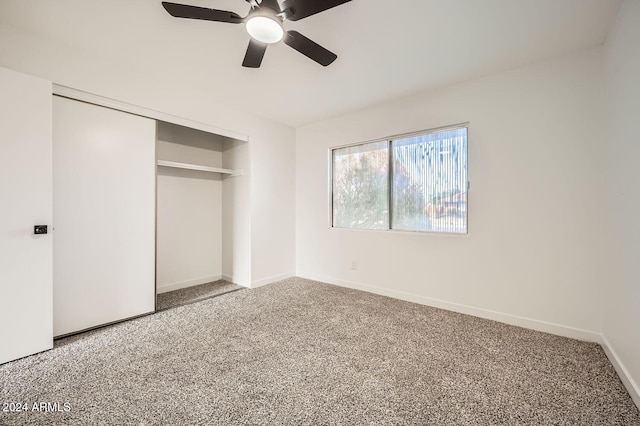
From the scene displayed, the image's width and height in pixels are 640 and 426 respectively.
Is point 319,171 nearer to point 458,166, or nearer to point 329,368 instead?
point 458,166

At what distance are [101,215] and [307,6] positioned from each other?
100 inches

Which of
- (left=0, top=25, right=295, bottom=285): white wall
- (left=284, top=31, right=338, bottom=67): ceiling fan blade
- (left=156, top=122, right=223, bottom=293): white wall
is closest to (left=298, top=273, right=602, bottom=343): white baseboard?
(left=0, top=25, right=295, bottom=285): white wall

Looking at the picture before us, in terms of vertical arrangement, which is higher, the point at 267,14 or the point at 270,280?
the point at 267,14

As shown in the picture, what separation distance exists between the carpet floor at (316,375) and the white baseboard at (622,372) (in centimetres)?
4

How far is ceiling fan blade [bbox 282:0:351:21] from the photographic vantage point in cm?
149

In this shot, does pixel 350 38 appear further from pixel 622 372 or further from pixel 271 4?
pixel 622 372

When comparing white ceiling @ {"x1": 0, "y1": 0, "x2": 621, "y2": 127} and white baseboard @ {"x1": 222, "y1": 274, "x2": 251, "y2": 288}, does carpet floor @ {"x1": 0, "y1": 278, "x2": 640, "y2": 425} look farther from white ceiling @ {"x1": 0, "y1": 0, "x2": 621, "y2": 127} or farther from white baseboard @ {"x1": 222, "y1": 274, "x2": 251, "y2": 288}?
white ceiling @ {"x1": 0, "y1": 0, "x2": 621, "y2": 127}

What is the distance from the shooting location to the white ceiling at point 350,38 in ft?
6.09

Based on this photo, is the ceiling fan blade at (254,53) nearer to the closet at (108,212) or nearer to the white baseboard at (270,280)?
the closet at (108,212)

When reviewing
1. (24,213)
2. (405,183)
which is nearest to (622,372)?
(405,183)

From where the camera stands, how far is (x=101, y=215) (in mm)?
2541

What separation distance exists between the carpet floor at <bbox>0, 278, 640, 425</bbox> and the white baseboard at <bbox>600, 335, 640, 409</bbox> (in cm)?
4

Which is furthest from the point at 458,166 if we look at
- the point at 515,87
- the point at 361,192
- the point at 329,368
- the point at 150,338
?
the point at 150,338

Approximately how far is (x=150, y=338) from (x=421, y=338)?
235 centimetres
